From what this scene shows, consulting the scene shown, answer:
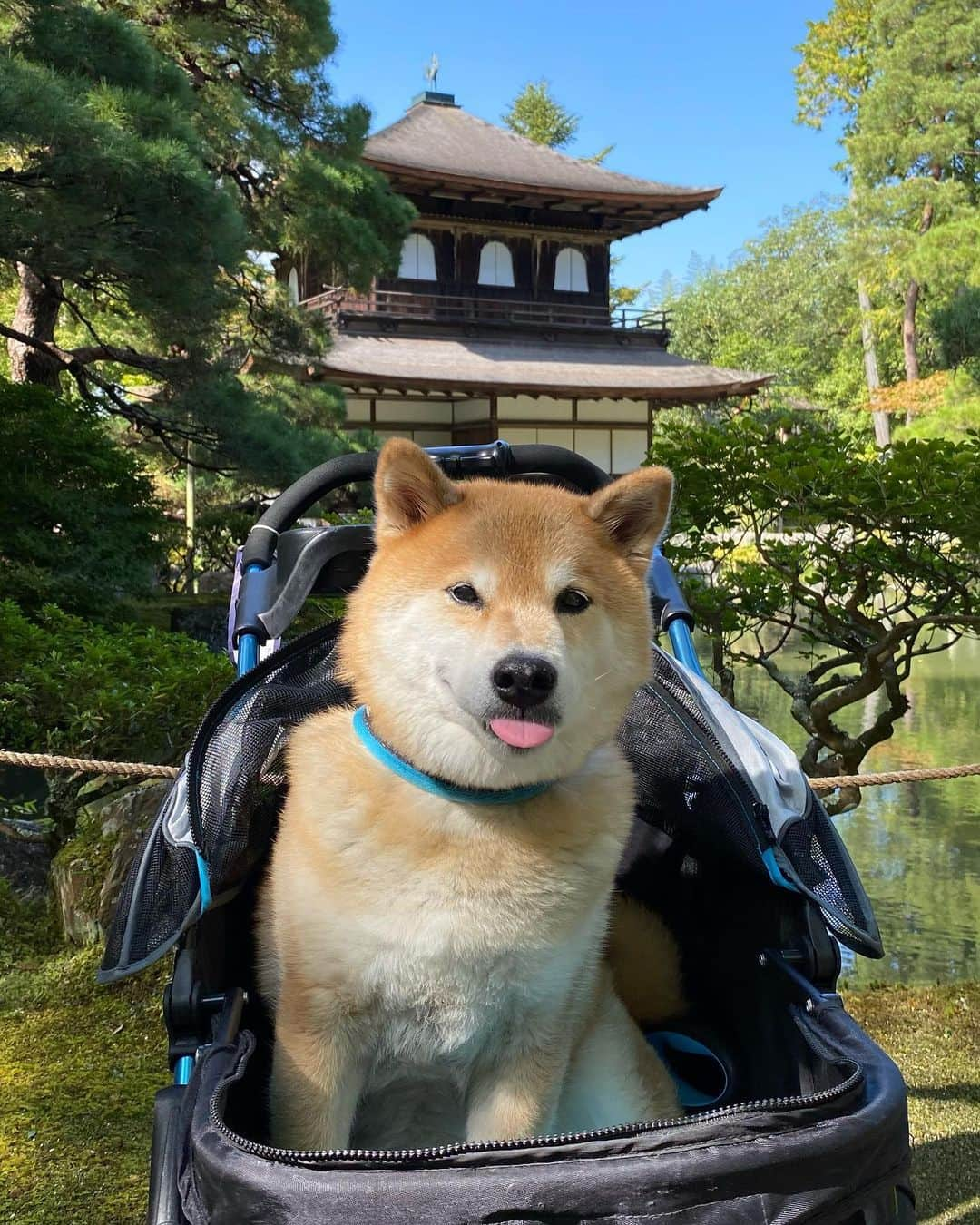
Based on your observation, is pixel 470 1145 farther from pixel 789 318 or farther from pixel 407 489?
pixel 789 318

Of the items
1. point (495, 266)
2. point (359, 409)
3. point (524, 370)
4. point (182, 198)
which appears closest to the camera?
point (182, 198)

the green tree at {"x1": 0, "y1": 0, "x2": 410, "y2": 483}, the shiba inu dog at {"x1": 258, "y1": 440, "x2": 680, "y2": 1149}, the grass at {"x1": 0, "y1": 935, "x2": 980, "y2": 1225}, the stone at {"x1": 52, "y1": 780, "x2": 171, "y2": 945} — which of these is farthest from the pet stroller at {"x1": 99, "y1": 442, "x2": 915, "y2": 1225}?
the green tree at {"x1": 0, "y1": 0, "x2": 410, "y2": 483}

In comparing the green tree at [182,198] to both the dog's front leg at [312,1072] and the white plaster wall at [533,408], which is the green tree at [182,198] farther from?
the white plaster wall at [533,408]

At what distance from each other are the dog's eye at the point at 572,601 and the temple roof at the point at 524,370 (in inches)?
553

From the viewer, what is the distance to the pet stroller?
1.02 m

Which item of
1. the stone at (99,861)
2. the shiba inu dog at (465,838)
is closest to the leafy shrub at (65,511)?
the stone at (99,861)

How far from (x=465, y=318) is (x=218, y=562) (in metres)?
8.79

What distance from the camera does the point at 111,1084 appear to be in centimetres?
297

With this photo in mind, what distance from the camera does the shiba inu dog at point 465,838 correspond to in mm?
1521

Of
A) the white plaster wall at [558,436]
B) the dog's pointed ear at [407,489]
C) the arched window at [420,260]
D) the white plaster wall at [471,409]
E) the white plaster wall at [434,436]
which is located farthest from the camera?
the arched window at [420,260]

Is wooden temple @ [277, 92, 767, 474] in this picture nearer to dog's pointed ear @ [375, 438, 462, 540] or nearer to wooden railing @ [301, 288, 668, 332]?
wooden railing @ [301, 288, 668, 332]

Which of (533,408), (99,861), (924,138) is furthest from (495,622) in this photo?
(924,138)

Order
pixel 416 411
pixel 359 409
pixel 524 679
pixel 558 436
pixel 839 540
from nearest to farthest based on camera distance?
pixel 524 679 < pixel 839 540 < pixel 359 409 < pixel 416 411 < pixel 558 436

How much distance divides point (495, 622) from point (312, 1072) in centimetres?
74
